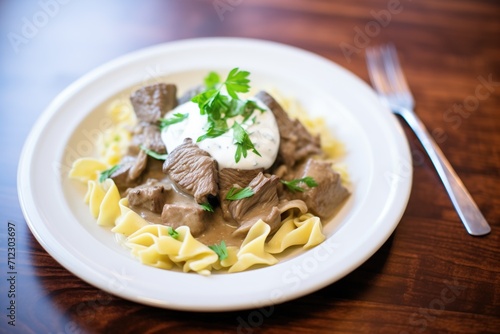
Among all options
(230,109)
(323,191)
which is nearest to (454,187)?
(323,191)

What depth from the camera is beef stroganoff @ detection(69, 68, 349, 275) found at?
12.7 feet

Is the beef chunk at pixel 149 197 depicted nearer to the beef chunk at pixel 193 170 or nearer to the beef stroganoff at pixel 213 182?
the beef stroganoff at pixel 213 182

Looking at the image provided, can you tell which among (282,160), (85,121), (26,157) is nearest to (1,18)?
(85,121)

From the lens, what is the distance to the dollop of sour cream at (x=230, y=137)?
13.7ft

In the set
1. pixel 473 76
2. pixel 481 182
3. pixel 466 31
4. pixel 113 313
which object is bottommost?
pixel 113 313

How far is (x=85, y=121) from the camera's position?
4852mm

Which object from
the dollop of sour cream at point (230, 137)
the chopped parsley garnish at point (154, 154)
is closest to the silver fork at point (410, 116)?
the dollop of sour cream at point (230, 137)

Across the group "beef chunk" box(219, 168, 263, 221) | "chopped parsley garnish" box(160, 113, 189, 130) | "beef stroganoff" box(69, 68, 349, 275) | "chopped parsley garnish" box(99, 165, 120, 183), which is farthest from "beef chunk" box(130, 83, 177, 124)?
"beef chunk" box(219, 168, 263, 221)

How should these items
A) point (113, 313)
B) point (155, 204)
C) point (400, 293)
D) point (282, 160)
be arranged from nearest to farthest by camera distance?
point (113, 313)
point (400, 293)
point (155, 204)
point (282, 160)

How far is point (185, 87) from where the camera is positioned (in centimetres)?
553

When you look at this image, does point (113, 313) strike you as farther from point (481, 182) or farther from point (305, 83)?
point (481, 182)

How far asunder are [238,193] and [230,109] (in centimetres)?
81

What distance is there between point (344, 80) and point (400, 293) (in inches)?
94.8

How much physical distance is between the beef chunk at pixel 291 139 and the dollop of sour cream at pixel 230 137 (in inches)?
4.1
